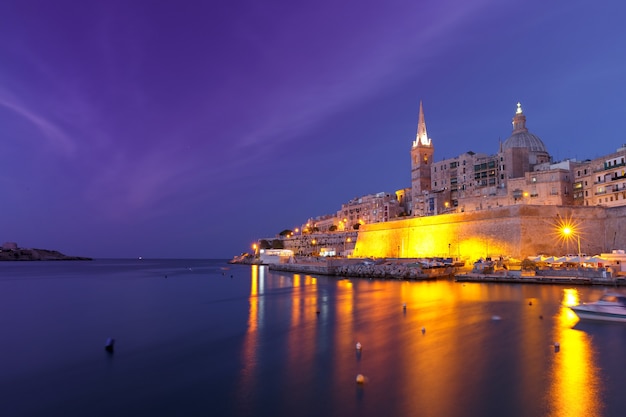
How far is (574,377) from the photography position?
8.68 metres

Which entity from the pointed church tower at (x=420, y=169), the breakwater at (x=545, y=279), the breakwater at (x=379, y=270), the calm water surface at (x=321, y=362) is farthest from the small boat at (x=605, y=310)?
the pointed church tower at (x=420, y=169)

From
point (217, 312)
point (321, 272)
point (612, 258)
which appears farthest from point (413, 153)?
point (217, 312)

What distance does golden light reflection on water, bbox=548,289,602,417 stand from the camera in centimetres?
713

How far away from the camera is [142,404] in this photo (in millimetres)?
7801

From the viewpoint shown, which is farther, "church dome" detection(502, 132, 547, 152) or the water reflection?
"church dome" detection(502, 132, 547, 152)

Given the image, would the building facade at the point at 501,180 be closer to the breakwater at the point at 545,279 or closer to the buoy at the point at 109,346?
the breakwater at the point at 545,279

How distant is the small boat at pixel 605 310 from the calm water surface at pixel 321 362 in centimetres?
56

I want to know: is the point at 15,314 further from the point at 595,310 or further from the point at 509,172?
the point at 509,172

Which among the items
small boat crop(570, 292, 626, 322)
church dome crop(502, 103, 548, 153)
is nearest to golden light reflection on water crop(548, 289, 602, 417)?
small boat crop(570, 292, 626, 322)

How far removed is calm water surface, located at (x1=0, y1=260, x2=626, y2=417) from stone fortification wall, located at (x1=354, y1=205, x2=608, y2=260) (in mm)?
13924

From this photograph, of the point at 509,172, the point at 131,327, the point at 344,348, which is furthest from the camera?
the point at 509,172

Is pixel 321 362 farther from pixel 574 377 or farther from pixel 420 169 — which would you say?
pixel 420 169

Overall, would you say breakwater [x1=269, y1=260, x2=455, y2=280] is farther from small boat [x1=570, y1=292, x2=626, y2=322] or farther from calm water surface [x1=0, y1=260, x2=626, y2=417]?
small boat [x1=570, y1=292, x2=626, y2=322]

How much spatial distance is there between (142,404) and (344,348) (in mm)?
Answer: 5493
